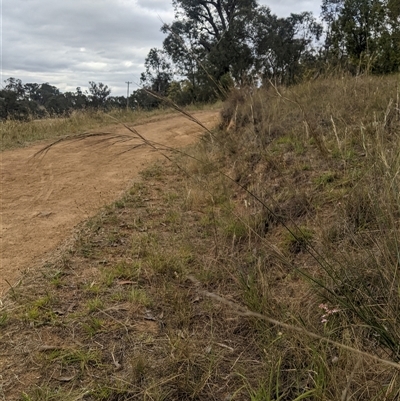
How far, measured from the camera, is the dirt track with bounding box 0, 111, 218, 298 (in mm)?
2993

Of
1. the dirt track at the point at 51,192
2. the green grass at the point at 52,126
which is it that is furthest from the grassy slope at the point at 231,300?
the green grass at the point at 52,126

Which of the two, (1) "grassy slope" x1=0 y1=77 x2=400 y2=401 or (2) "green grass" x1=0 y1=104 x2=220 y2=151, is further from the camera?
(2) "green grass" x1=0 y1=104 x2=220 y2=151

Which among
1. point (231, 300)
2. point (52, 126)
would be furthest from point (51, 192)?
point (52, 126)

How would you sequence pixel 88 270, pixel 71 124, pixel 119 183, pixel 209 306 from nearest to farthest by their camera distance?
pixel 209 306, pixel 88 270, pixel 119 183, pixel 71 124

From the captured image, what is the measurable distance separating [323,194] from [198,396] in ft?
6.33

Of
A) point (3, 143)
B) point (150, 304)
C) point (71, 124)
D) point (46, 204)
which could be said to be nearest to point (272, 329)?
point (150, 304)

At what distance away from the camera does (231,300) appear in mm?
2219

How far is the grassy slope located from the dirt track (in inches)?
11.2

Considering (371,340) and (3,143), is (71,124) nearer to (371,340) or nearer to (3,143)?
(3,143)

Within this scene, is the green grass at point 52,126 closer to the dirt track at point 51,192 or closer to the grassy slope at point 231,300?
the dirt track at point 51,192

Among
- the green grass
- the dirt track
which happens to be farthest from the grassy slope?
the green grass

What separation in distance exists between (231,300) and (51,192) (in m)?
3.11

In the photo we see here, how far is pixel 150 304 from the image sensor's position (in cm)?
225

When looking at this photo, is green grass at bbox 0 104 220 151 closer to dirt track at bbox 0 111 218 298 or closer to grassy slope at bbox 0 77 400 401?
dirt track at bbox 0 111 218 298
